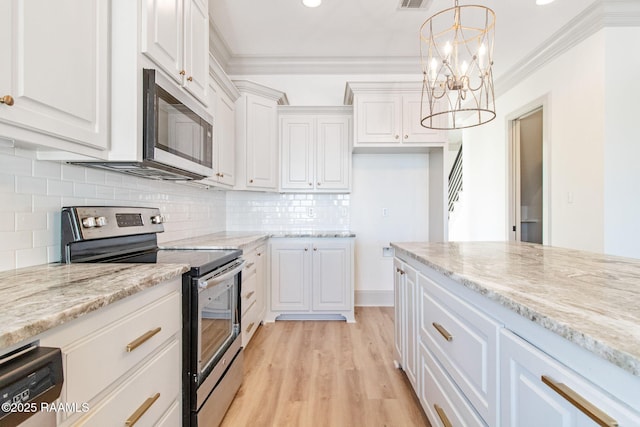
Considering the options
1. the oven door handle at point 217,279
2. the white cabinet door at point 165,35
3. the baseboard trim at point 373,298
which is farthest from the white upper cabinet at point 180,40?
the baseboard trim at point 373,298

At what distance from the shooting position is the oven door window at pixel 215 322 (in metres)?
1.34

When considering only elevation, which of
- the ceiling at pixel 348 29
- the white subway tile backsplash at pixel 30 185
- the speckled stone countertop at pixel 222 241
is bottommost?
the speckled stone countertop at pixel 222 241

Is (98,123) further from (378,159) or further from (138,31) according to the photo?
(378,159)

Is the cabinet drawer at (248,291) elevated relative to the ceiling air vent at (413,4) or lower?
lower

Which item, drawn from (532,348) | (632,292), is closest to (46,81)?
(532,348)

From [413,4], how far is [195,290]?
2.85 m

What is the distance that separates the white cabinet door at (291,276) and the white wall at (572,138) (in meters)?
2.61

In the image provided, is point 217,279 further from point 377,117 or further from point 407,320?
point 377,117

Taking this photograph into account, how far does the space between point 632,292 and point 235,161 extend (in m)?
2.87

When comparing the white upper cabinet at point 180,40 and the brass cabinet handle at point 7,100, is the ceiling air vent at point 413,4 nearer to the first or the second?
the white upper cabinet at point 180,40

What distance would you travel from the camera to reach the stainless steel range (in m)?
1.27

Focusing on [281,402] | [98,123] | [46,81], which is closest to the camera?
[46,81]

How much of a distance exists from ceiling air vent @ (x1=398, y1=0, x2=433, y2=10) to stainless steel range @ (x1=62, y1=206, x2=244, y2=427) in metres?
2.50

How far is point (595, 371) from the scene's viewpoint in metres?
0.55
